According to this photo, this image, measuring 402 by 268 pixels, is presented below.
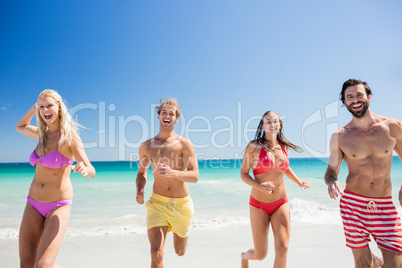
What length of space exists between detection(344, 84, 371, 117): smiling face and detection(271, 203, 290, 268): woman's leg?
1716mm

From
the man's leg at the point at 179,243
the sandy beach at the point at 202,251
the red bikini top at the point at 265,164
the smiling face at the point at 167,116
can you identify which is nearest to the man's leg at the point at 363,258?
the red bikini top at the point at 265,164

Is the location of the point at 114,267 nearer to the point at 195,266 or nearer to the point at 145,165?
the point at 195,266

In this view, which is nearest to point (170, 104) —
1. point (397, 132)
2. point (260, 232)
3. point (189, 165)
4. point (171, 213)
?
point (189, 165)

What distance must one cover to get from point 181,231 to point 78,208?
366 inches

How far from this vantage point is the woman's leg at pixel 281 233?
3.83 metres

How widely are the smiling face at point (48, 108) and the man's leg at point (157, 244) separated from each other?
2118mm

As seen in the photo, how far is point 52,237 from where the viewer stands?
311cm

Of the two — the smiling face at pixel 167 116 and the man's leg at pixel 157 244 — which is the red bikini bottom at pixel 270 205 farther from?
the smiling face at pixel 167 116

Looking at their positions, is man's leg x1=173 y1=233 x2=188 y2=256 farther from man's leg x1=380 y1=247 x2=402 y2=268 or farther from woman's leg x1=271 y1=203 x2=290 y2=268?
man's leg x1=380 y1=247 x2=402 y2=268

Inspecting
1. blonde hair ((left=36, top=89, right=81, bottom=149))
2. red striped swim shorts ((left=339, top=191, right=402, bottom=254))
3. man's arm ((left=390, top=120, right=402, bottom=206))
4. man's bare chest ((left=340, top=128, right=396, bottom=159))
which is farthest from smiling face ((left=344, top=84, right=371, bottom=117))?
blonde hair ((left=36, top=89, right=81, bottom=149))

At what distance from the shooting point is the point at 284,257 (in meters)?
3.84

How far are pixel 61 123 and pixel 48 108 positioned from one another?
9.7 inches

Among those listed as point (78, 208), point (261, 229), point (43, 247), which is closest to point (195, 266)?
point (261, 229)

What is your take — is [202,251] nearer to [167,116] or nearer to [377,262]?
[167,116]
